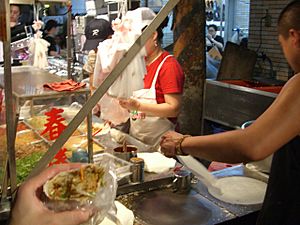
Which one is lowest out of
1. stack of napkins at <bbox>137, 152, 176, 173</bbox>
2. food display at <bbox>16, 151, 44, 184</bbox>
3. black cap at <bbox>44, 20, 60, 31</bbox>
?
stack of napkins at <bbox>137, 152, 176, 173</bbox>

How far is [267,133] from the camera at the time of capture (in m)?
1.52

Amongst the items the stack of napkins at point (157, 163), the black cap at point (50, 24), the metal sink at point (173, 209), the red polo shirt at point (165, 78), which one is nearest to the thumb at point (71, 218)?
the metal sink at point (173, 209)

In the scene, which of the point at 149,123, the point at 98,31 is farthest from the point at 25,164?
the point at 98,31

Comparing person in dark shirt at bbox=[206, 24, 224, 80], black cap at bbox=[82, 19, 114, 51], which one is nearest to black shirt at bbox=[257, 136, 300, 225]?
black cap at bbox=[82, 19, 114, 51]

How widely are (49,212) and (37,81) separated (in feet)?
4.23

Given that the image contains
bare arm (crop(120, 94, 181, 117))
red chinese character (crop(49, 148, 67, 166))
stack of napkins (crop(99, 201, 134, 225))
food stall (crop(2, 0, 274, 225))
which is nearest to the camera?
stack of napkins (crop(99, 201, 134, 225))

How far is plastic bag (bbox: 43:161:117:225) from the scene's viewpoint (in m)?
1.12

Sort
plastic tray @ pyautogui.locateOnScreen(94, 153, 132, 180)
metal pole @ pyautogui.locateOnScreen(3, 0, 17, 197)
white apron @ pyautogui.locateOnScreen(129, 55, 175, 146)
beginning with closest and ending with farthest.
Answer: metal pole @ pyautogui.locateOnScreen(3, 0, 17, 197) → plastic tray @ pyautogui.locateOnScreen(94, 153, 132, 180) → white apron @ pyautogui.locateOnScreen(129, 55, 175, 146)

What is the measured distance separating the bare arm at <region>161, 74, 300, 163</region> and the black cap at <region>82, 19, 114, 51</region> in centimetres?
191

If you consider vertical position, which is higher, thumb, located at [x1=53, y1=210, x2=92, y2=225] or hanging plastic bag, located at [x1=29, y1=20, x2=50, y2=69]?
hanging plastic bag, located at [x1=29, y1=20, x2=50, y2=69]

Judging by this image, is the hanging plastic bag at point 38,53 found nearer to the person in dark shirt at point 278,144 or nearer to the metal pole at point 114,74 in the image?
the person in dark shirt at point 278,144

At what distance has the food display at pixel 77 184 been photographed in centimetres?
116

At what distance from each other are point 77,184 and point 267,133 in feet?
2.53

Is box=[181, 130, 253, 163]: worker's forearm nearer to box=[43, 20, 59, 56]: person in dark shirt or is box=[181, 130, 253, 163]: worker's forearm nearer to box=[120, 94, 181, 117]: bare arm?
box=[120, 94, 181, 117]: bare arm
